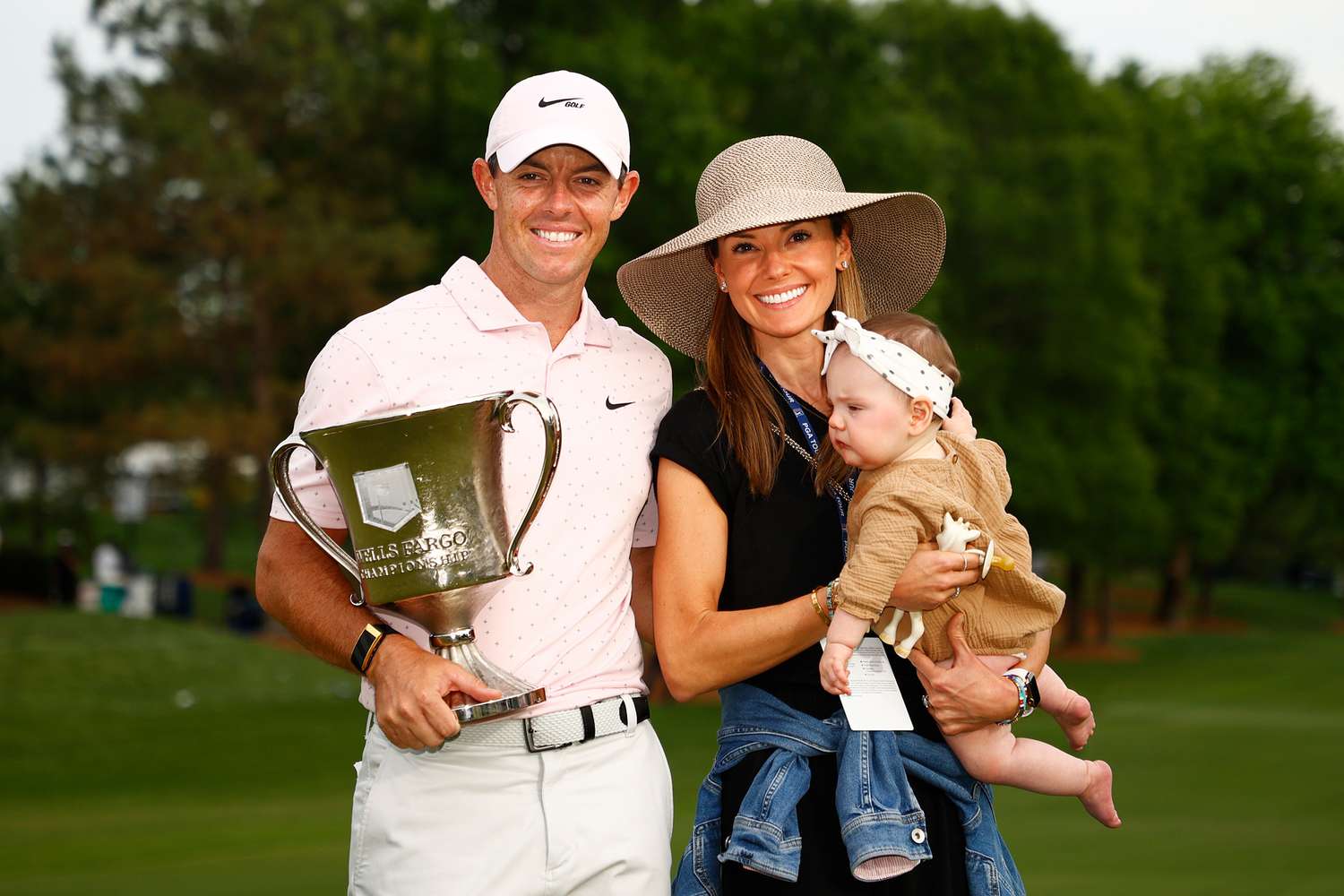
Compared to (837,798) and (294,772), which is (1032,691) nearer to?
(837,798)

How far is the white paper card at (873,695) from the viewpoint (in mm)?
3219

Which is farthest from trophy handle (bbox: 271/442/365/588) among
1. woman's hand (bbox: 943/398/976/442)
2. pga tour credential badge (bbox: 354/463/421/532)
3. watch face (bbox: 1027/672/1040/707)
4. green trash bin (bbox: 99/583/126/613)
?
green trash bin (bbox: 99/583/126/613)

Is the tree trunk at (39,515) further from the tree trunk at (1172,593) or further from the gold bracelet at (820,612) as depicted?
the gold bracelet at (820,612)

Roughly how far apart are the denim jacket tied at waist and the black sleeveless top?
36 millimetres

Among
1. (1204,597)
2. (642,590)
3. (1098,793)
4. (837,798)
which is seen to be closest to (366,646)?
(642,590)

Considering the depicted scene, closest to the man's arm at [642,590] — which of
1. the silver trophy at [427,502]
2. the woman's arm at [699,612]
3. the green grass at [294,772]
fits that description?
the woman's arm at [699,612]

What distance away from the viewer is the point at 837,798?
321 cm

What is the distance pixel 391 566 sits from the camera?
2.99 m

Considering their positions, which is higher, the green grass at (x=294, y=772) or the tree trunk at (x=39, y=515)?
the tree trunk at (x=39, y=515)

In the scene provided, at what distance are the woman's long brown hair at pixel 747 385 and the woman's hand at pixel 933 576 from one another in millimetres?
401

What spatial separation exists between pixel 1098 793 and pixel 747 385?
48.3 inches

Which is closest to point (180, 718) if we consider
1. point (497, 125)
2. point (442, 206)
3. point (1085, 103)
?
point (442, 206)

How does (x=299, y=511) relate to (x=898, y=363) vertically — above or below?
below

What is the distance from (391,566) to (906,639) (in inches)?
42.3
